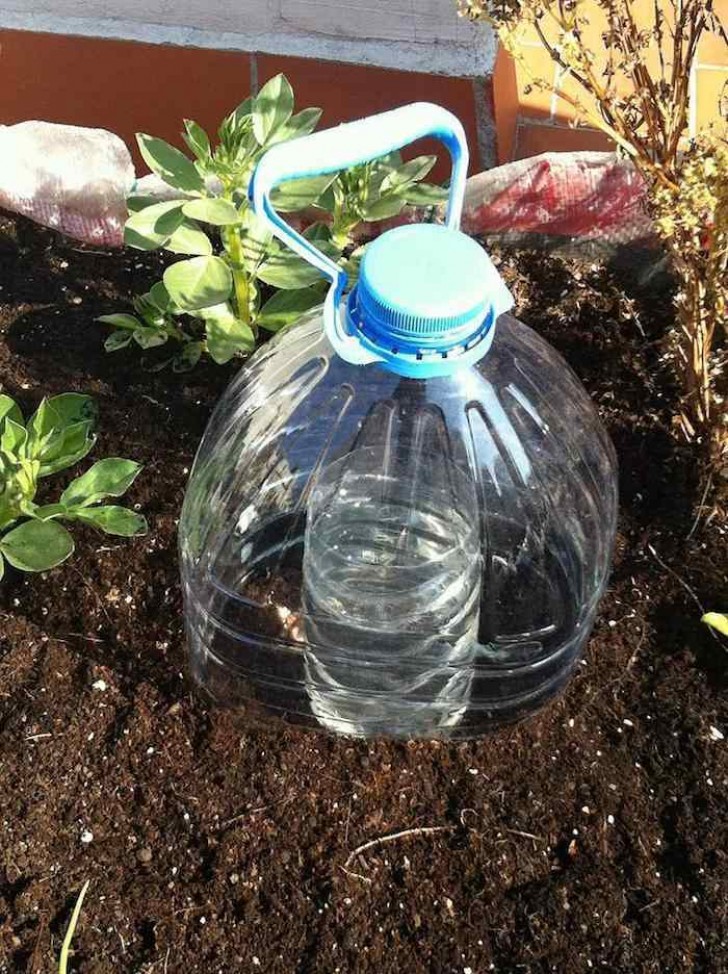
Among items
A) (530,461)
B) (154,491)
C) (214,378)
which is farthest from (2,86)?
(530,461)

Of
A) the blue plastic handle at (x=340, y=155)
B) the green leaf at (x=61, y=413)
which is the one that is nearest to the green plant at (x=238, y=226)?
the green leaf at (x=61, y=413)

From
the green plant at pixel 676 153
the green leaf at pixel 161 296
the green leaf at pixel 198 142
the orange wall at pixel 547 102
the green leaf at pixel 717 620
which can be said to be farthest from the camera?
the orange wall at pixel 547 102

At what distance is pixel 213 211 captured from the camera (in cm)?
143

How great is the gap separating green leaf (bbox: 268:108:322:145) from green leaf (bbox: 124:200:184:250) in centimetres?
16

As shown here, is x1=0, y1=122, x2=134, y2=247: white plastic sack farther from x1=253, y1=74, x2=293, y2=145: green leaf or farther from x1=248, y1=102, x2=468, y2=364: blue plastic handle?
x1=248, y1=102, x2=468, y2=364: blue plastic handle

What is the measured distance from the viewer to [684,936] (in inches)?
48.7

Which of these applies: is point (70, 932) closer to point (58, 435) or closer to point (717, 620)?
point (58, 435)

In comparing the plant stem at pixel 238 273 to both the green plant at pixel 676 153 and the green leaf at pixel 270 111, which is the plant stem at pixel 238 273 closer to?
the green leaf at pixel 270 111

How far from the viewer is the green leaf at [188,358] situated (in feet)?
5.53

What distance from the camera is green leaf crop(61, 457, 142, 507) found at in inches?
57.1

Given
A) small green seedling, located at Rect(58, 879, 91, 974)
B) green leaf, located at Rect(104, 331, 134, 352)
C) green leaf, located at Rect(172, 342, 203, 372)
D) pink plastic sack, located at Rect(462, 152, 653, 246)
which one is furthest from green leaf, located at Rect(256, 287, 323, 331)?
small green seedling, located at Rect(58, 879, 91, 974)

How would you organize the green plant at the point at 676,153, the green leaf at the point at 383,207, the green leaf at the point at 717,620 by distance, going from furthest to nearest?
the green leaf at the point at 383,207, the green leaf at the point at 717,620, the green plant at the point at 676,153

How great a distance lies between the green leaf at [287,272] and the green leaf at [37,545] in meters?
0.45

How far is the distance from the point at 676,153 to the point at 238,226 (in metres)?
0.58
